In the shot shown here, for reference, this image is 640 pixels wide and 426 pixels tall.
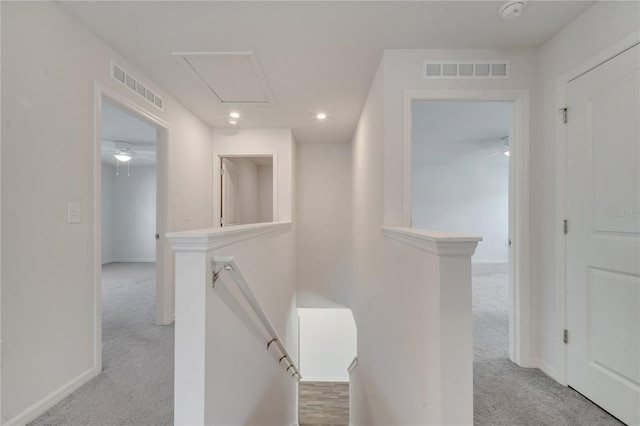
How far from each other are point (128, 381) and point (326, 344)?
4.29 meters

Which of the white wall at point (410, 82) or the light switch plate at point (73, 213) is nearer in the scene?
the light switch plate at point (73, 213)

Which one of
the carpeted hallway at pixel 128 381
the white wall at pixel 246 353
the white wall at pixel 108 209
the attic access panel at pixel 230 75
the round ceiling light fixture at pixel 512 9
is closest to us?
the white wall at pixel 246 353

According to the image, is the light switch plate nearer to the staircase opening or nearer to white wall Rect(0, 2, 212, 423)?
white wall Rect(0, 2, 212, 423)

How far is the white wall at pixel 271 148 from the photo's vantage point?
418cm

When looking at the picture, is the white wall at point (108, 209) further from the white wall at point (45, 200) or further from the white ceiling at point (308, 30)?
the white wall at point (45, 200)

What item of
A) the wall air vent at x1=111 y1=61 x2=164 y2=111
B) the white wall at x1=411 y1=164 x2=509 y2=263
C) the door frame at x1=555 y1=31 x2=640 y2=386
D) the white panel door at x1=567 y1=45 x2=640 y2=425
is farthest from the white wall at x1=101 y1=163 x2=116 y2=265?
the white panel door at x1=567 y1=45 x2=640 y2=425

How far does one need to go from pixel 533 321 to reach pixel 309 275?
338cm

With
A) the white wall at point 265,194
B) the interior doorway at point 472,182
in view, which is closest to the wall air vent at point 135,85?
Answer: the interior doorway at point 472,182

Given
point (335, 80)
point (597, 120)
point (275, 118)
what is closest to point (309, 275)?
point (275, 118)

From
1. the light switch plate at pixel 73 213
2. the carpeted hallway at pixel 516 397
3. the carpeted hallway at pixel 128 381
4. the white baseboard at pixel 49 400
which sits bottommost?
the carpeted hallway at pixel 516 397

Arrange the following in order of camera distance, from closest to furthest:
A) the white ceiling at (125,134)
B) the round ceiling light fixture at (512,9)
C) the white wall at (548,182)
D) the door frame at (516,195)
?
the round ceiling light fixture at (512,9) < the white wall at (548,182) < the door frame at (516,195) < the white ceiling at (125,134)

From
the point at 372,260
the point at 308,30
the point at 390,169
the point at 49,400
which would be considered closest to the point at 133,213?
the point at 49,400

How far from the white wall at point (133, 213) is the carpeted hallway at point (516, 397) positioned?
758 centimetres

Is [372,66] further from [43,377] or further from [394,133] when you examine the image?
[43,377]
